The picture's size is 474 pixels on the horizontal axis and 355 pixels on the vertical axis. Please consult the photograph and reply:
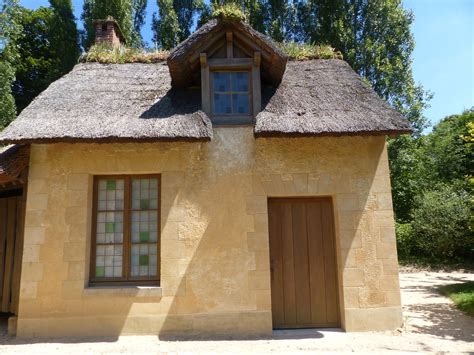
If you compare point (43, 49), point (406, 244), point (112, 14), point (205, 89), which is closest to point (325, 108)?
point (205, 89)

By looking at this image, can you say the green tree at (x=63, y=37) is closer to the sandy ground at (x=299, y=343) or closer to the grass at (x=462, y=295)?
the sandy ground at (x=299, y=343)

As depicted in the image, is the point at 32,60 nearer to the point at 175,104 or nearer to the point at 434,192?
the point at 175,104

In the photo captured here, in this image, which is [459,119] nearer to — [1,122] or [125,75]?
[125,75]

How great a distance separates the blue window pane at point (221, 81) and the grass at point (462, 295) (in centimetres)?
646

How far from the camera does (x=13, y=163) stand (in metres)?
6.50

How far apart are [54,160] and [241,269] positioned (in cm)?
371

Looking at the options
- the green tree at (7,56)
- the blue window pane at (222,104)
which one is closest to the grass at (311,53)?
the blue window pane at (222,104)

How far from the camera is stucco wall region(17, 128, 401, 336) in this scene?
6.12 metres

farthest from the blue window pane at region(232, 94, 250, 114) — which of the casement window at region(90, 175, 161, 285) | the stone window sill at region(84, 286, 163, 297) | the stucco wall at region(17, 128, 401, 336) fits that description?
the stone window sill at region(84, 286, 163, 297)

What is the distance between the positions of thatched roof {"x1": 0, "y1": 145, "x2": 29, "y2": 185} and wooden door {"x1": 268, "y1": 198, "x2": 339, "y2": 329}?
4.30 m

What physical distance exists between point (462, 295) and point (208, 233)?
659 cm

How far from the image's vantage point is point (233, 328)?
611 cm

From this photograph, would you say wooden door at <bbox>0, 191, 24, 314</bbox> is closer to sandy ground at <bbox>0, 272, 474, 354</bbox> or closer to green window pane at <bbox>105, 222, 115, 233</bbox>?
sandy ground at <bbox>0, 272, 474, 354</bbox>

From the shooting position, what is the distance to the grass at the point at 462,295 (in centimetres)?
786
